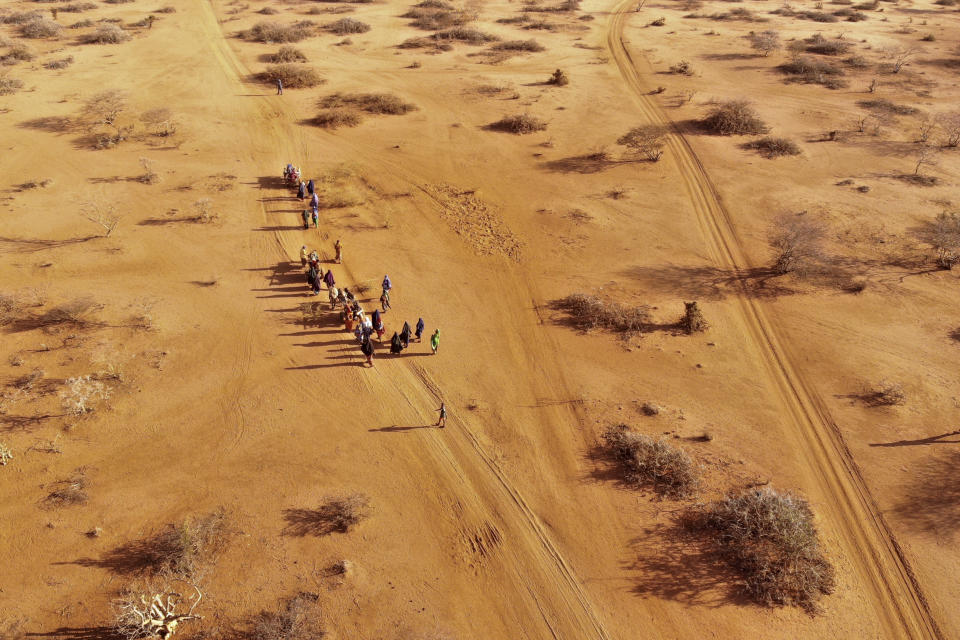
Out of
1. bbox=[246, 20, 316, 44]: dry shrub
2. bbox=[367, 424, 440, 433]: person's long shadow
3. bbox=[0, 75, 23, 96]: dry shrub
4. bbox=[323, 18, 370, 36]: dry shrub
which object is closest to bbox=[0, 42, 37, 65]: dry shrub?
bbox=[0, 75, 23, 96]: dry shrub

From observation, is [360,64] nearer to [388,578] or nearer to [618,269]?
[618,269]

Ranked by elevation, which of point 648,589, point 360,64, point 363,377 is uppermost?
point 360,64

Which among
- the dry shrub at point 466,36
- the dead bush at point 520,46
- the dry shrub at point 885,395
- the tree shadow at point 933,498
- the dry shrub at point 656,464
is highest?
the dry shrub at point 466,36

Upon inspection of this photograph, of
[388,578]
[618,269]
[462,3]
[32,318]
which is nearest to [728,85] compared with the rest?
[618,269]

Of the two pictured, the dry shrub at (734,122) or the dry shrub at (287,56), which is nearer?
the dry shrub at (734,122)

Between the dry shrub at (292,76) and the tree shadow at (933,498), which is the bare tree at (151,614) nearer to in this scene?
the tree shadow at (933,498)

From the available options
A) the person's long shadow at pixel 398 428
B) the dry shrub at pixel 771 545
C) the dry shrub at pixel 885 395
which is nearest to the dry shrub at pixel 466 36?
the person's long shadow at pixel 398 428

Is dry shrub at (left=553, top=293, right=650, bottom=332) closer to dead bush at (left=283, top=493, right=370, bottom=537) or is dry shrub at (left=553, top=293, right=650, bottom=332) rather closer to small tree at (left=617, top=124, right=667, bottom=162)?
dead bush at (left=283, top=493, right=370, bottom=537)

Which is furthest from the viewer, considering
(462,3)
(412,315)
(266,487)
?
(462,3)
